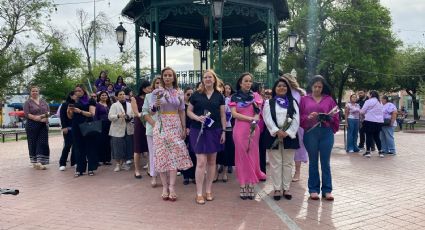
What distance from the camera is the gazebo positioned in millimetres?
10273

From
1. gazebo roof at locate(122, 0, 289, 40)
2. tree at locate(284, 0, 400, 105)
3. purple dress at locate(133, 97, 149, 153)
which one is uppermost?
tree at locate(284, 0, 400, 105)

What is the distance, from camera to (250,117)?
554 cm

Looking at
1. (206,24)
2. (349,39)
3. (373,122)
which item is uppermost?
(349,39)

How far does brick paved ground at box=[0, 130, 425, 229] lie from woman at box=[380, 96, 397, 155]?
2.72 meters

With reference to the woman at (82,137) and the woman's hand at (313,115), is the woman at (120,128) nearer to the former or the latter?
the woman at (82,137)

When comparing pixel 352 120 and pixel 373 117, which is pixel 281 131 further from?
pixel 352 120

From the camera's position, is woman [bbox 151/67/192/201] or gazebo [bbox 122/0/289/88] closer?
woman [bbox 151/67/192/201]

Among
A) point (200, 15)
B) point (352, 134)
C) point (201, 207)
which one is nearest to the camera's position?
point (201, 207)

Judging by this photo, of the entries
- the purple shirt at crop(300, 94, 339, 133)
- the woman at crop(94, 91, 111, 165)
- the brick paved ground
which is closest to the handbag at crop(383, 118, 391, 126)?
the brick paved ground

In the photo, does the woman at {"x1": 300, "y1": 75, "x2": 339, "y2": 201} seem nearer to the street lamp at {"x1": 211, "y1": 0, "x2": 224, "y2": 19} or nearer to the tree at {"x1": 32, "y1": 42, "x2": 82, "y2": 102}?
the street lamp at {"x1": 211, "y1": 0, "x2": 224, "y2": 19}

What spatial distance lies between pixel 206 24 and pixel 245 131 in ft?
28.5

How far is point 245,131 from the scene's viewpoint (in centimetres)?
555

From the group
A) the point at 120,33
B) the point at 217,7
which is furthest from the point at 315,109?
the point at 120,33

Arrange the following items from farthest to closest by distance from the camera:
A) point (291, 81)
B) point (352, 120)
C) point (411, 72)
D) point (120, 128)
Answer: point (411, 72)
point (352, 120)
point (120, 128)
point (291, 81)
